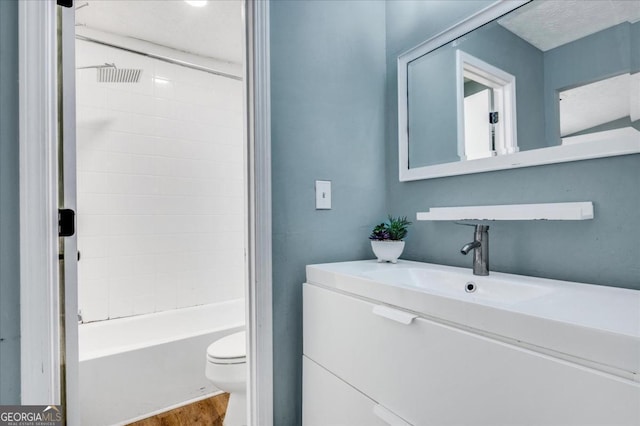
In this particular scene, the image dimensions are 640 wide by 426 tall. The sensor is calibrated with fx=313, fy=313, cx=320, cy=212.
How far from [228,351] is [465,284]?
117 cm

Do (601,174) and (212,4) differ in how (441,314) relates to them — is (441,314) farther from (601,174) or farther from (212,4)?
(212,4)

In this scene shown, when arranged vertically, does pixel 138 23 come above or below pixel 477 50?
above

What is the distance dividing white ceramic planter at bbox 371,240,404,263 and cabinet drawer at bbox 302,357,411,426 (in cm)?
47

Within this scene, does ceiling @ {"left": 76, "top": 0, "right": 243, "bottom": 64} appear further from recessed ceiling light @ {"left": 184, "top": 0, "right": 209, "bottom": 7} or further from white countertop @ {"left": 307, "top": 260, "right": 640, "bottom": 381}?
white countertop @ {"left": 307, "top": 260, "right": 640, "bottom": 381}

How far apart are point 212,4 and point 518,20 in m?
1.64

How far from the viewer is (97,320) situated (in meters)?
2.07

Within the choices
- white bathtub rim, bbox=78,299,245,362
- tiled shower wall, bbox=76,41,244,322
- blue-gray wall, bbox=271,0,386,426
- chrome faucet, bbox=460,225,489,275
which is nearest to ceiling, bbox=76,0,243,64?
tiled shower wall, bbox=76,41,244,322

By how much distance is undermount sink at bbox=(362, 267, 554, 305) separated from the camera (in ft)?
2.79

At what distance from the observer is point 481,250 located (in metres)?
1.00

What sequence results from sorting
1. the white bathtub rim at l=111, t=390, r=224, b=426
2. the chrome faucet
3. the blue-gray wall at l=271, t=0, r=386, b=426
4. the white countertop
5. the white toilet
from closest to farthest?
the white countertop, the chrome faucet, the blue-gray wall at l=271, t=0, r=386, b=426, the white toilet, the white bathtub rim at l=111, t=390, r=224, b=426

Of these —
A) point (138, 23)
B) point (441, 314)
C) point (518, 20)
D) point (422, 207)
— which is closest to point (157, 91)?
point (138, 23)

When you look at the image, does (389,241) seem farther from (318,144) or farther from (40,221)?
(40,221)

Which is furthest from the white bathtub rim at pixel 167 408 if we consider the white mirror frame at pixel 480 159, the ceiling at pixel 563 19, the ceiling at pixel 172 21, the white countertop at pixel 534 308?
the ceiling at pixel 563 19

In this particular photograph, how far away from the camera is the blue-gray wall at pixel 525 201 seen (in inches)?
31.6
